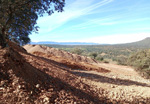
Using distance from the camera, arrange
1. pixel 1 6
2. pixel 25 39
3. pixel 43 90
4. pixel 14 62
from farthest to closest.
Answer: pixel 25 39
pixel 1 6
pixel 14 62
pixel 43 90

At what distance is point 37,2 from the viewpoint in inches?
258

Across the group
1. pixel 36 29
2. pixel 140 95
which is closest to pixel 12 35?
pixel 36 29

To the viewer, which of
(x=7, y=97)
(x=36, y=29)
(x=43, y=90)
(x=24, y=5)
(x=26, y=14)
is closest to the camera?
(x=7, y=97)

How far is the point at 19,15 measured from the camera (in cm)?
688

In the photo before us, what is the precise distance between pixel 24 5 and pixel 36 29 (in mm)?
2078

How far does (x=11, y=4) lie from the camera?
5840mm

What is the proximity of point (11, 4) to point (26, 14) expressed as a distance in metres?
1.31

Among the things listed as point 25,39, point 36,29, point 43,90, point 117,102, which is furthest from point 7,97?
point 25,39

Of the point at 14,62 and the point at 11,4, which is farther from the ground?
the point at 11,4

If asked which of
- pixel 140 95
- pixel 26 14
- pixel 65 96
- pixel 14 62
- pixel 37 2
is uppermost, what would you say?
pixel 37 2

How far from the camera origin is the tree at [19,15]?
19.3 feet

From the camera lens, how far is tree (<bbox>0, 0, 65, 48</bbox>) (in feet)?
19.3

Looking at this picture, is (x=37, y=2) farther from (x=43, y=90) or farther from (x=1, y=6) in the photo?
(x=43, y=90)

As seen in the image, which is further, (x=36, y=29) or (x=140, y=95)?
(x=36, y=29)
